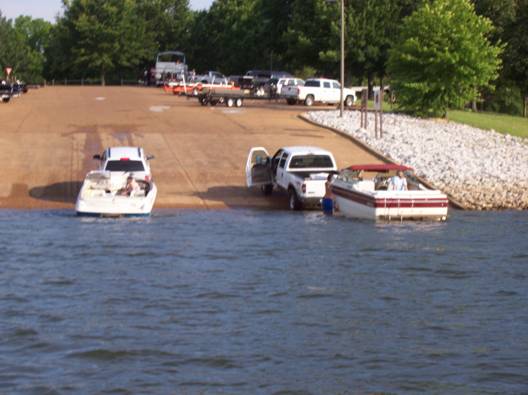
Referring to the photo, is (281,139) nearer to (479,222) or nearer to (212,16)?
(479,222)

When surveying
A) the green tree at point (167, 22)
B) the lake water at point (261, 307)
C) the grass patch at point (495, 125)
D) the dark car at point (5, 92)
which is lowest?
the lake water at point (261, 307)

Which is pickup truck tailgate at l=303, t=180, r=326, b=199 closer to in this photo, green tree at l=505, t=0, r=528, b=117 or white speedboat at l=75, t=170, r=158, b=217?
white speedboat at l=75, t=170, r=158, b=217

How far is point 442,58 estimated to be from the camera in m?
55.0

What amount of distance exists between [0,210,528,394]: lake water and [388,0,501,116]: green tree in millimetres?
23556

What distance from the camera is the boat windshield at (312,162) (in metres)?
37.6

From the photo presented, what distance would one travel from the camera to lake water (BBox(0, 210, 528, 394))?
16.6 meters

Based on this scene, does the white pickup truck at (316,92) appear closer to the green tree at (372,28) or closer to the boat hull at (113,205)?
the green tree at (372,28)

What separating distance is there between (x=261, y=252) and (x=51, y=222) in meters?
8.02

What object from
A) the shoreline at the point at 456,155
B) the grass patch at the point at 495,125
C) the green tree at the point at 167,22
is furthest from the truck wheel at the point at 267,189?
the green tree at the point at 167,22

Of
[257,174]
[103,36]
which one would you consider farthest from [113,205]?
[103,36]

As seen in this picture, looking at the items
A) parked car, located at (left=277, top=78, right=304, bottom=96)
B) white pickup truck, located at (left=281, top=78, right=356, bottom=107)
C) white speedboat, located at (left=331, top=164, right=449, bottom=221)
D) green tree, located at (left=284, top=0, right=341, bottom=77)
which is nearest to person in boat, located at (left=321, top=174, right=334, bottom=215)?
white speedboat, located at (left=331, top=164, right=449, bottom=221)

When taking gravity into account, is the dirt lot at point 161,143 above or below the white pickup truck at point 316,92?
below

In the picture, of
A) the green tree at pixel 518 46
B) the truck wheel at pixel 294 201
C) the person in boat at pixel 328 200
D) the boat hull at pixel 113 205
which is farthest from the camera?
the green tree at pixel 518 46

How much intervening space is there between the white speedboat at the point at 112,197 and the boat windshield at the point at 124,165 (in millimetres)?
1000
